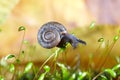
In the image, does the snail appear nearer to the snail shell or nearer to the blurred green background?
the snail shell

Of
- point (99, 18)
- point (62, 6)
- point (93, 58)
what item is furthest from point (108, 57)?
point (62, 6)

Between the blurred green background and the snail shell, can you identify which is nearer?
the snail shell

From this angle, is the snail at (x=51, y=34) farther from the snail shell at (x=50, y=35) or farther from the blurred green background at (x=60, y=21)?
the blurred green background at (x=60, y=21)

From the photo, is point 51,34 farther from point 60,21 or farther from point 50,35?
point 60,21

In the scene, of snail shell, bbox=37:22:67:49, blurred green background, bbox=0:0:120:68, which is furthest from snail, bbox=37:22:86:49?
blurred green background, bbox=0:0:120:68

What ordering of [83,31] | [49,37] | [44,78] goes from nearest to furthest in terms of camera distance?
1. [49,37]
2. [44,78]
3. [83,31]

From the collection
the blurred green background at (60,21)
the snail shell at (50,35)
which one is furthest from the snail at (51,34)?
the blurred green background at (60,21)

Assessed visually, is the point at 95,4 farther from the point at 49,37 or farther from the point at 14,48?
the point at 49,37

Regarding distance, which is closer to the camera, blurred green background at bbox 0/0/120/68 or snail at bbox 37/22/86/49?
snail at bbox 37/22/86/49
